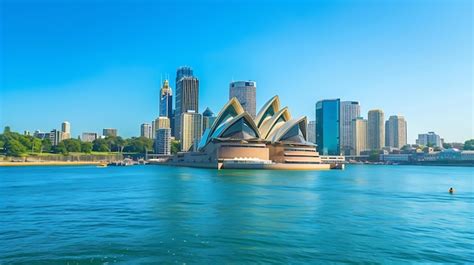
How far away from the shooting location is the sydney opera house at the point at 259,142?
268ft

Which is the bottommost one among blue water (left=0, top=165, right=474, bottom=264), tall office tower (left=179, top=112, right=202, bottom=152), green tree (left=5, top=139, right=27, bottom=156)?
blue water (left=0, top=165, right=474, bottom=264)

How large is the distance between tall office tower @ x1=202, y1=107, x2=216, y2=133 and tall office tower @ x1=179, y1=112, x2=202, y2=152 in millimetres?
2325

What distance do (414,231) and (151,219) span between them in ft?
35.3

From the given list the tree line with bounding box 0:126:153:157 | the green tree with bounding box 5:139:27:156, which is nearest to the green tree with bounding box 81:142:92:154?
the tree line with bounding box 0:126:153:157

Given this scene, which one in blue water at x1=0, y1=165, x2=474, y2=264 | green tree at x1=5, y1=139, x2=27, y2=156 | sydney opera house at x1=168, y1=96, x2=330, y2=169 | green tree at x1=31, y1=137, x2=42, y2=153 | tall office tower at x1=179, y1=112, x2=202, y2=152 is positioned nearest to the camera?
blue water at x1=0, y1=165, x2=474, y2=264

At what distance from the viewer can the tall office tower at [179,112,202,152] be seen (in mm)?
Result: 177125

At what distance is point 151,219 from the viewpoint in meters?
16.3

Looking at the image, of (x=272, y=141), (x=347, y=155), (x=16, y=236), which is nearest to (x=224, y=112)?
(x=272, y=141)

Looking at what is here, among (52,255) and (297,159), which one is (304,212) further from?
(297,159)

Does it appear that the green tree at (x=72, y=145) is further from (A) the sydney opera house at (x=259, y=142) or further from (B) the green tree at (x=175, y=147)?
(A) the sydney opera house at (x=259, y=142)

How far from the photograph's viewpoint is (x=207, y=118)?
18762cm

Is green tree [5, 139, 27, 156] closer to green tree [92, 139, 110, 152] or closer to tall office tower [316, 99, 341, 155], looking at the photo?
green tree [92, 139, 110, 152]

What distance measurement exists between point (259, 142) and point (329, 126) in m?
94.2

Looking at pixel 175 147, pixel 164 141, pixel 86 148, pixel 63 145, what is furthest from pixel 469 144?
pixel 63 145
